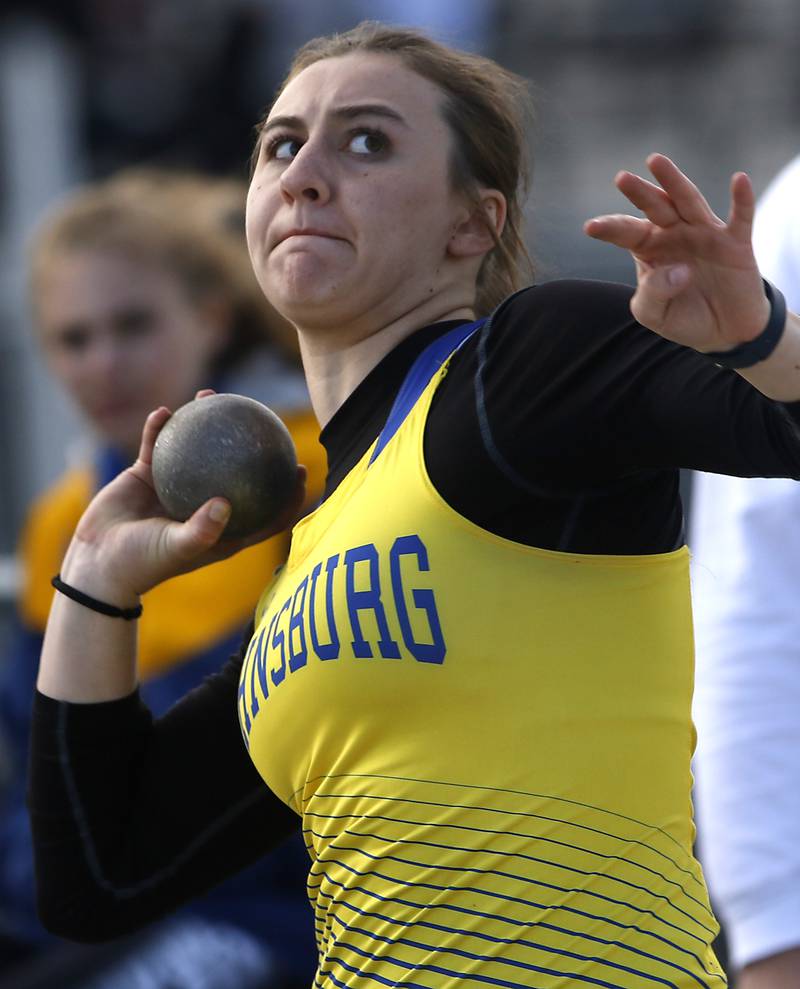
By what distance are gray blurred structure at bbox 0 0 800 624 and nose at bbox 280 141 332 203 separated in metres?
9.40

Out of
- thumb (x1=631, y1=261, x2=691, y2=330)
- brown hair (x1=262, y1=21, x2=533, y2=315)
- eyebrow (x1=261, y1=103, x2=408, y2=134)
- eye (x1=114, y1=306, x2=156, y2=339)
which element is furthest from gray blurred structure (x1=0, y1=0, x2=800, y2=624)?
thumb (x1=631, y1=261, x2=691, y2=330)

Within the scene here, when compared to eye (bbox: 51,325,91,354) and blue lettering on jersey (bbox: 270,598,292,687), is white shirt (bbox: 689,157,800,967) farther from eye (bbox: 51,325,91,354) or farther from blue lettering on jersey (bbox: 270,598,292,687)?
eye (bbox: 51,325,91,354)

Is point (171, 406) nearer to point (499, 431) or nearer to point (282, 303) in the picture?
point (282, 303)

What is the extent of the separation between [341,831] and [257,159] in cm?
95

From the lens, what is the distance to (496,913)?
6.27 ft

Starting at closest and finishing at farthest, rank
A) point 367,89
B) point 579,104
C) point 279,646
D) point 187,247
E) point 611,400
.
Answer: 1. point 611,400
2. point 279,646
3. point 367,89
4. point 187,247
5. point 579,104

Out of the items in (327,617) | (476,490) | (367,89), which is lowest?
(327,617)

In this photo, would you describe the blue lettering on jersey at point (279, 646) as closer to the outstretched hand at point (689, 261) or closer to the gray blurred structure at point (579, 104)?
the outstretched hand at point (689, 261)

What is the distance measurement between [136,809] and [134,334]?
216 cm

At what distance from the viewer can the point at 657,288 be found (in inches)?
65.9

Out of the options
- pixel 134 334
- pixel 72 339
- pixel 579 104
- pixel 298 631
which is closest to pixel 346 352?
pixel 298 631

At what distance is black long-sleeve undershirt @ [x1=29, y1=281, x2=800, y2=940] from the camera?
179cm

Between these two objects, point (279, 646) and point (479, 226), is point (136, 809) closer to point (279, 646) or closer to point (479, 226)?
point (279, 646)

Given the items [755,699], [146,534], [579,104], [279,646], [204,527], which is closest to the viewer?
[279,646]
